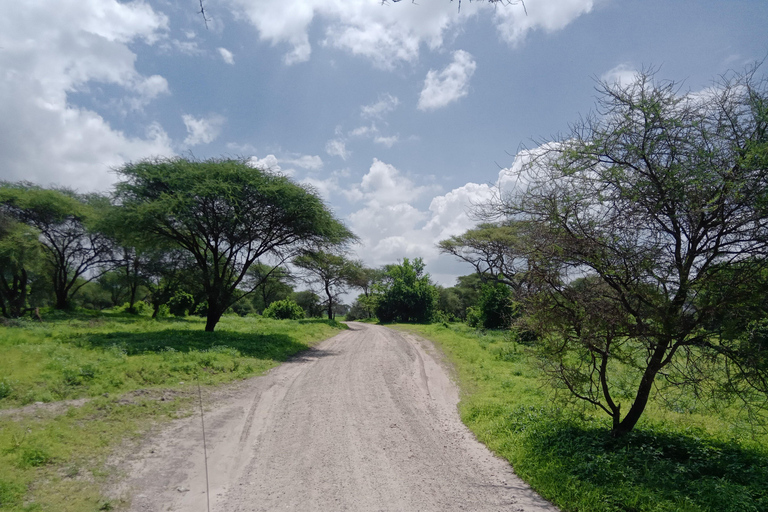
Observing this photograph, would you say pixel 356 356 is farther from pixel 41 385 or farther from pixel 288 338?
pixel 41 385

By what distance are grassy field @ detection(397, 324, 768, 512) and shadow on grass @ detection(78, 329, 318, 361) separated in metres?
8.30

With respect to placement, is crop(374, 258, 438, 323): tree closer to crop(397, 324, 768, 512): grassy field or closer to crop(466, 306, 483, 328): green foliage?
crop(466, 306, 483, 328): green foliage

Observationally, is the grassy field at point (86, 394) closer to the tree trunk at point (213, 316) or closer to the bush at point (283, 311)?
the tree trunk at point (213, 316)

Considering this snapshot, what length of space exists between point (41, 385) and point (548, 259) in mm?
10176

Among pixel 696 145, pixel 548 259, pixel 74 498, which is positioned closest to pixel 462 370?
pixel 548 259

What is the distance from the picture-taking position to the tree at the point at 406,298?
45031 mm

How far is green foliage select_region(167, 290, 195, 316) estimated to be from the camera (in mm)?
39594

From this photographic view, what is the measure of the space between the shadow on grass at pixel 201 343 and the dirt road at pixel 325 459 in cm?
467

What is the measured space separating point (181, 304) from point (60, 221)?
15781 millimetres

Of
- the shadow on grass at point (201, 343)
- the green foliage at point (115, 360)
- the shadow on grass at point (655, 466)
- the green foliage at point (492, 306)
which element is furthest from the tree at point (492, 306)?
the shadow on grass at point (655, 466)

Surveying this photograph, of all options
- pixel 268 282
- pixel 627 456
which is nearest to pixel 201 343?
pixel 627 456

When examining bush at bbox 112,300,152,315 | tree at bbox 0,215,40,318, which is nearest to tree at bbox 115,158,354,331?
tree at bbox 0,215,40,318

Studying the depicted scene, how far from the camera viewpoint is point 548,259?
621 cm

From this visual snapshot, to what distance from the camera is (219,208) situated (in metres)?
17.6
